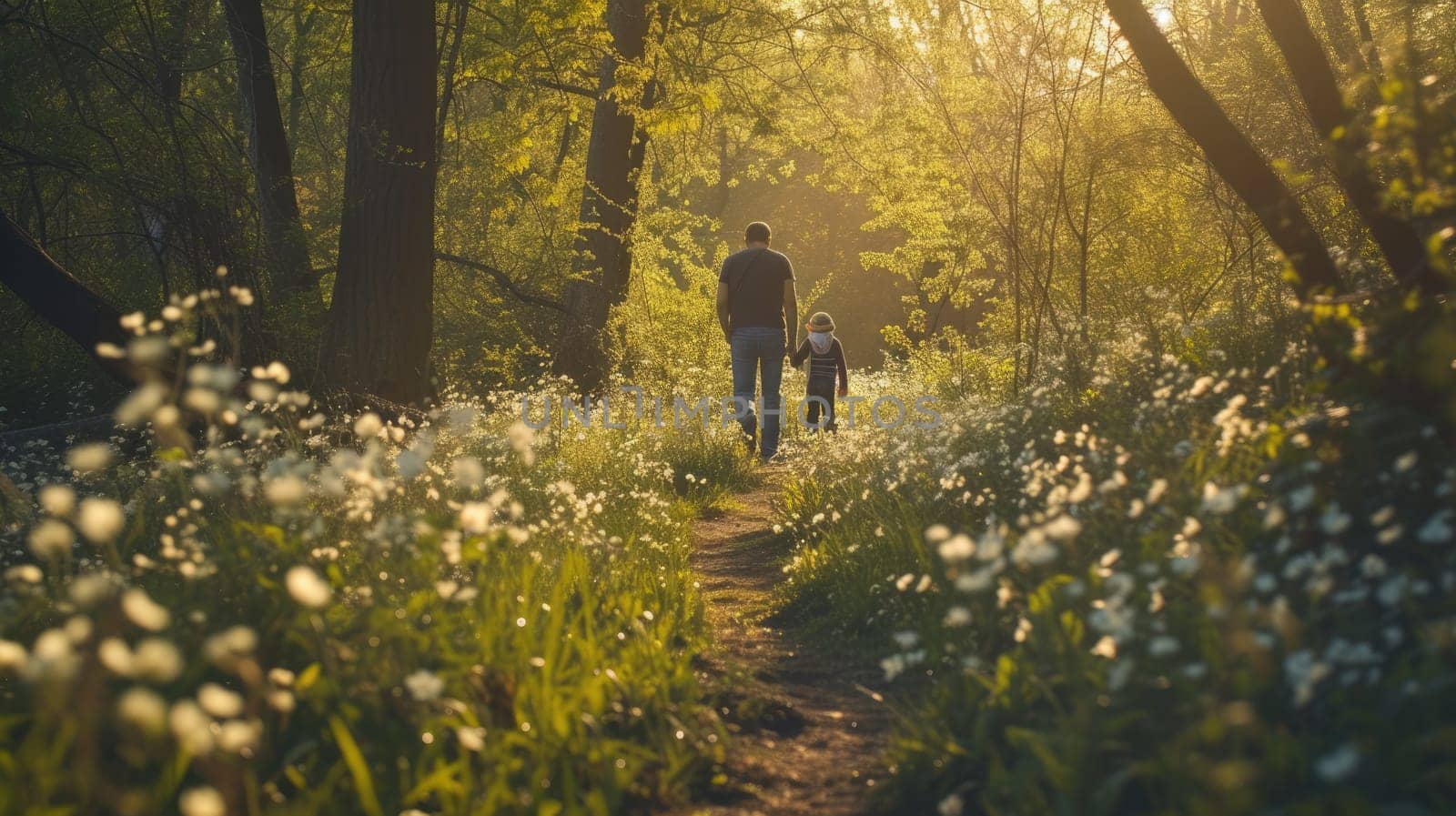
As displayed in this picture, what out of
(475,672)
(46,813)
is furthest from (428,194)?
(46,813)

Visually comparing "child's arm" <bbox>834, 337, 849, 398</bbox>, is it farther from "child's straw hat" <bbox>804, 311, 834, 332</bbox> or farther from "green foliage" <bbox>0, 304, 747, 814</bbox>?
"green foliage" <bbox>0, 304, 747, 814</bbox>

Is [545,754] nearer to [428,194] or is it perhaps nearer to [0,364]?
[428,194]

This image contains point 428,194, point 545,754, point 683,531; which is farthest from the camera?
point 428,194

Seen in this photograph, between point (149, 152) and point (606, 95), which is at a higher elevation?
point (606, 95)

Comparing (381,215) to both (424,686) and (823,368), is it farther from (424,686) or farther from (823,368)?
(823,368)

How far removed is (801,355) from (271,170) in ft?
21.2

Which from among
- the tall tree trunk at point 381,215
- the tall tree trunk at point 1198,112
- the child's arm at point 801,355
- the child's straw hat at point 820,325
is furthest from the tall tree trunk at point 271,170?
the tall tree trunk at point 1198,112

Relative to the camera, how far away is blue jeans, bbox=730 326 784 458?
12625 millimetres

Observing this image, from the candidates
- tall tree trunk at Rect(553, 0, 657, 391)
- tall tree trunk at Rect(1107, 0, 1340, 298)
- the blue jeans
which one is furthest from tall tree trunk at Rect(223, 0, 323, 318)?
tall tree trunk at Rect(1107, 0, 1340, 298)

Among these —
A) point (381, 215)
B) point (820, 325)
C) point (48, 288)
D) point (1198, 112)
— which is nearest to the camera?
point (1198, 112)

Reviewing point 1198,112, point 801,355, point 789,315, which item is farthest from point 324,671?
point 801,355

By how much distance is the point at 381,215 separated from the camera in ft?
27.9

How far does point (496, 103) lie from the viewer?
57.3 feet

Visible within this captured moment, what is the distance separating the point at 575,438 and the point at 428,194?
2.66 m
